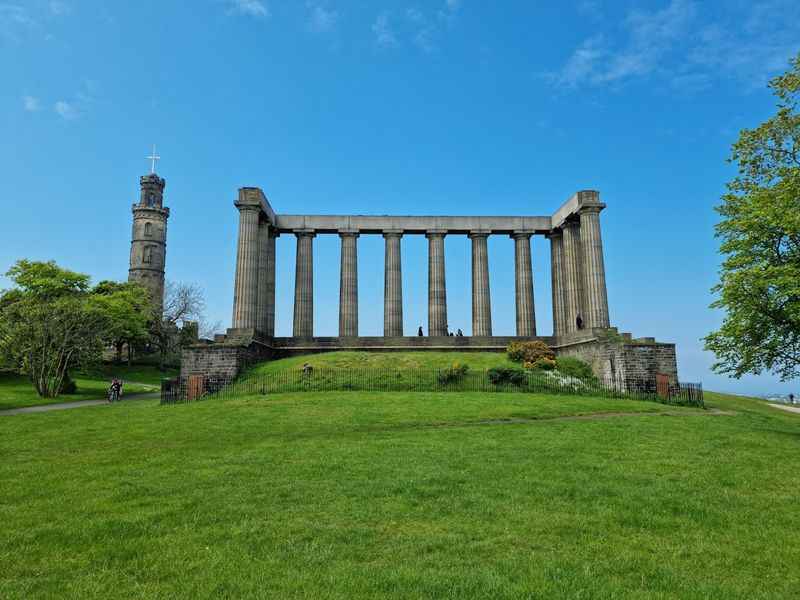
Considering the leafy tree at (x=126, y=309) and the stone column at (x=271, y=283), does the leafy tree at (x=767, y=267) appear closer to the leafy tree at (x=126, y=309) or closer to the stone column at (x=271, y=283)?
the stone column at (x=271, y=283)

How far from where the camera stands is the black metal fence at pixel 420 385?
3031 cm

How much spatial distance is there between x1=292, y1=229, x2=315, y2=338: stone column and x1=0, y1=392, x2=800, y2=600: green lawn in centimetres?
3010

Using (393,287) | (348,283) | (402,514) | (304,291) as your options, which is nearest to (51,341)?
(304,291)

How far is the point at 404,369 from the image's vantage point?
34.6 meters

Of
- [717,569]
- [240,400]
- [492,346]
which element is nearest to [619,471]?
[717,569]

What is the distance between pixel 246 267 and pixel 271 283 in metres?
6.42

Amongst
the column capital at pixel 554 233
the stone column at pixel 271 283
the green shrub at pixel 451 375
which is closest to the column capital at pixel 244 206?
the stone column at pixel 271 283

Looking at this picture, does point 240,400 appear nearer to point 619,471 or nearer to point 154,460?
point 154,460

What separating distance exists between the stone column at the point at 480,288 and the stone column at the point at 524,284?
9.87 feet

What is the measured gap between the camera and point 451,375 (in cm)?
3166

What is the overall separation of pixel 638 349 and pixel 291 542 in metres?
30.3

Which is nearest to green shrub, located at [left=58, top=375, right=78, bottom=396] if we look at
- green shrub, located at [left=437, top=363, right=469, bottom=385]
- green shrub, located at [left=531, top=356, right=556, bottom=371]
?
green shrub, located at [left=437, top=363, right=469, bottom=385]

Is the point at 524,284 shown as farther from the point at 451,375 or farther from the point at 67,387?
the point at 67,387

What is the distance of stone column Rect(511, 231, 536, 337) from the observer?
4912 centimetres
